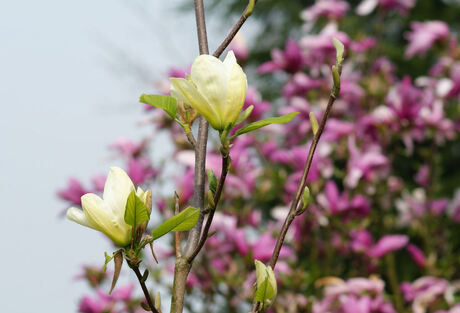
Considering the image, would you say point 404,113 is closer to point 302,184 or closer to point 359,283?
point 359,283

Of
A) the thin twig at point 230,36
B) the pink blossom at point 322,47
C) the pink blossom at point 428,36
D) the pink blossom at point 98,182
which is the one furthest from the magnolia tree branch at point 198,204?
the pink blossom at point 428,36

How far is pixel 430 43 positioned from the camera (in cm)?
223

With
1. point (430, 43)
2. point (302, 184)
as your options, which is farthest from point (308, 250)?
point (302, 184)

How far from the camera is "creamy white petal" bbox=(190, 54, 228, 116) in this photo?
493 mm

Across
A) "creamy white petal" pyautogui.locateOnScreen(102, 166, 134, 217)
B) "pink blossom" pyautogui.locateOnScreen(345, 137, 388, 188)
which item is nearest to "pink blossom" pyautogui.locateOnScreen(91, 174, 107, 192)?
"pink blossom" pyautogui.locateOnScreen(345, 137, 388, 188)

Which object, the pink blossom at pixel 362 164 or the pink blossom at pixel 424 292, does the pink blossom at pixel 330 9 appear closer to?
the pink blossom at pixel 362 164

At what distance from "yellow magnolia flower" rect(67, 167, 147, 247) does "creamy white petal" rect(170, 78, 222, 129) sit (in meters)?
0.09

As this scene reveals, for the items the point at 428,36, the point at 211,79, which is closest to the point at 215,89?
the point at 211,79

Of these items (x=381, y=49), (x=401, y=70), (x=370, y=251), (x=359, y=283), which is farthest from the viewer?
(x=401, y=70)

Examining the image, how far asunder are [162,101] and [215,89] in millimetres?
54

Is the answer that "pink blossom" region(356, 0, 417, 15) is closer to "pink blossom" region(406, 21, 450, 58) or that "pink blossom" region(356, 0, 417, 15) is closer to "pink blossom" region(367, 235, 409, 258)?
"pink blossom" region(406, 21, 450, 58)

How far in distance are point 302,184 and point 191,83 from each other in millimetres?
162

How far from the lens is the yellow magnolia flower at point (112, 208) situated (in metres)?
0.52

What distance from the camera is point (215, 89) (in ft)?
1.65
